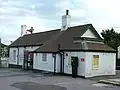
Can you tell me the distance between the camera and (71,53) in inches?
1011

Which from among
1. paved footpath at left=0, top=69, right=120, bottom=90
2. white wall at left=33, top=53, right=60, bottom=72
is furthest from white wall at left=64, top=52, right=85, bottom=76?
paved footpath at left=0, top=69, right=120, bottom=90

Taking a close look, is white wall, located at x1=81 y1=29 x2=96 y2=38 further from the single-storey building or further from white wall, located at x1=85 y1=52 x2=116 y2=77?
white wall, located at x1=85 y1=52 x2=116 y2=77

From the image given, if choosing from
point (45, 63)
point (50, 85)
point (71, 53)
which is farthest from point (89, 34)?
point (50, 85)

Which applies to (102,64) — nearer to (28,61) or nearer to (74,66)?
(74,66)

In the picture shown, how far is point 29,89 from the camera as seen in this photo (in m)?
15.5

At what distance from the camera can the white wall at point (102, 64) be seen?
24.0 metres

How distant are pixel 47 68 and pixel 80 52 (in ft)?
21.0

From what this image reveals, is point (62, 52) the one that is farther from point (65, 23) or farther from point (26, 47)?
point (26, 47)

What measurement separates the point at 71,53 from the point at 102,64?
3034mm

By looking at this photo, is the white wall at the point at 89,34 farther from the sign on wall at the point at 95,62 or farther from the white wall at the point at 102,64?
the sign on wall at the point at 95,62

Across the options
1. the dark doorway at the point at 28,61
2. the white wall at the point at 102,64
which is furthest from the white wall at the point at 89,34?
the dark doorway at the point at 28,61

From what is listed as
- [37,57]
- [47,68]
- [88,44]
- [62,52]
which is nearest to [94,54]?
[88,44]

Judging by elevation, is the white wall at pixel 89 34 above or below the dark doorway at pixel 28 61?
above

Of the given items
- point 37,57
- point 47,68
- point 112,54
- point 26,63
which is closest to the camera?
point 112,54
